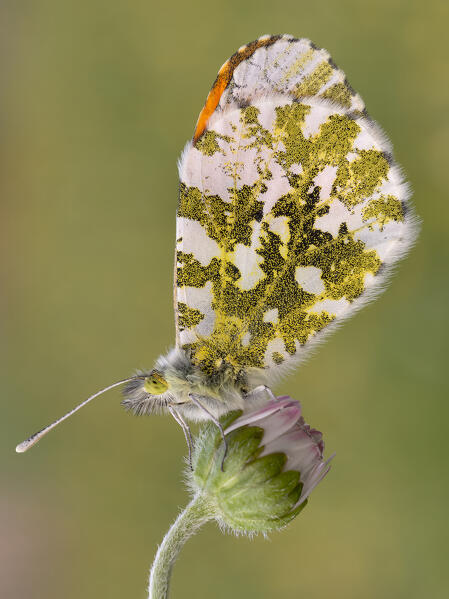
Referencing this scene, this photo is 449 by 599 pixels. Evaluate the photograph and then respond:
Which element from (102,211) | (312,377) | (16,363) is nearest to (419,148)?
(312,377)

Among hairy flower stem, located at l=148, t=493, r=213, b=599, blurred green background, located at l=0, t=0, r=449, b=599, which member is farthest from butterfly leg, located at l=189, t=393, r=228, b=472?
blurred green background, located at l=0, t=0, r=449, b=599

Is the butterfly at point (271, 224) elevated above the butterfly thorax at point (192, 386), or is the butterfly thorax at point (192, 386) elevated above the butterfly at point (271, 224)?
the butterfly at point (271, 224)

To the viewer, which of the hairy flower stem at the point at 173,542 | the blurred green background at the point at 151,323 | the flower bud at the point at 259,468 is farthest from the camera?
the blurred green background at the point at 151,323

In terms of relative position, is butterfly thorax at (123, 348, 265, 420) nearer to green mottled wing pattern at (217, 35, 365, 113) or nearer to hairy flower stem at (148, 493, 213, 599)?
hairy flower stem at (148, 493, 213, 599)

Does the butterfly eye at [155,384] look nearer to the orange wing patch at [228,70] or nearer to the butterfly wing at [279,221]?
the butterfly wing at [279,221]

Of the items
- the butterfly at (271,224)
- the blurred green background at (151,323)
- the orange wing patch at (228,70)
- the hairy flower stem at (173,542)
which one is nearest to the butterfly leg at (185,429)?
the butterfly at (271,224)

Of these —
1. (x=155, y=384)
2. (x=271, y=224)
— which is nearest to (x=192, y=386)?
(x=155, y=384)

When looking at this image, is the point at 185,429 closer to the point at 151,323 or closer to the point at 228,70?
the point at 228,70
